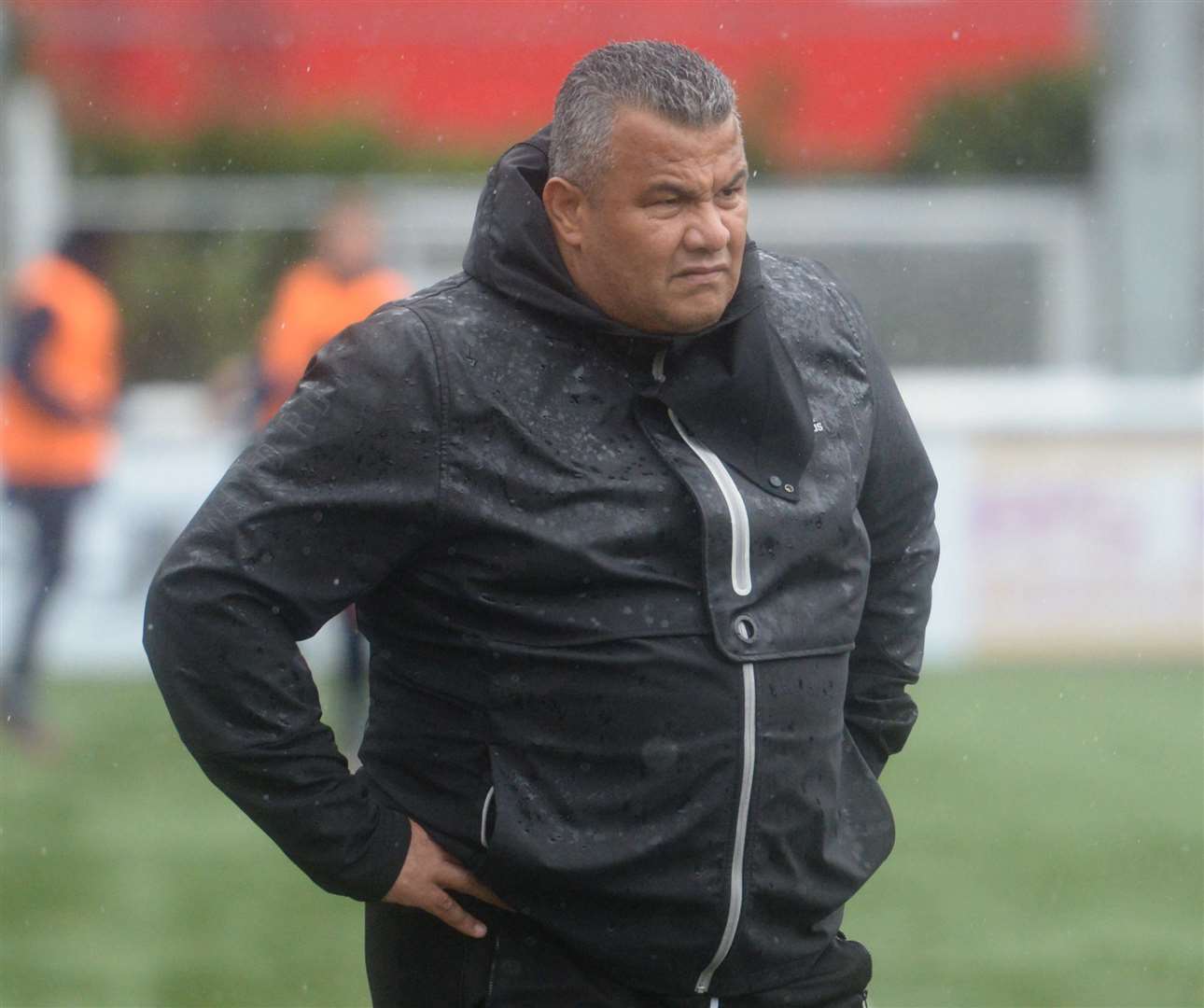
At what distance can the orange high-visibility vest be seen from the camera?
21.7 ft

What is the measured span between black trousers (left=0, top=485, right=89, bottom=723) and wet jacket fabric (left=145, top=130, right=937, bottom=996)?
5.17 m

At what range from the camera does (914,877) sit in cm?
526

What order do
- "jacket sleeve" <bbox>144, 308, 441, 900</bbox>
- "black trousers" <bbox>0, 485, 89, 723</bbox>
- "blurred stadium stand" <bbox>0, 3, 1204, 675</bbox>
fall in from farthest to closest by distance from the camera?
1. "blurred stadium stand" <bbox>0, 3, 1204, 675</bbox>
2. "black trousers" <bbox>0, 485, 89, 723</bbox>
3. "jacket sleeve" <bbox>144, 308, 441, 900</bbox>

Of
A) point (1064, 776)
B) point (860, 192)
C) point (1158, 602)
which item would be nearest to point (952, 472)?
point (1158, 602)

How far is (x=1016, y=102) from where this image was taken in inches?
720

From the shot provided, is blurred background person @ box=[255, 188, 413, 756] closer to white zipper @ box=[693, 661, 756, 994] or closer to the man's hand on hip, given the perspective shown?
the man's hand on hip

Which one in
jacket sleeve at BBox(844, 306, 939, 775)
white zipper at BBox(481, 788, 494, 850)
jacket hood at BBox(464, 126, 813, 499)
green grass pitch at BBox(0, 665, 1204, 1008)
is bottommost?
green grass pitch at BBox(0, 665, 1204, 1008)

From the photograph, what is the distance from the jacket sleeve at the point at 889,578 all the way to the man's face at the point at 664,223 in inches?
13.0

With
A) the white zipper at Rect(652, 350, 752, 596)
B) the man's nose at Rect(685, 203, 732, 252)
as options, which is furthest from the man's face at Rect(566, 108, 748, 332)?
the white zipper at Rect(652, 350, 752, 596)

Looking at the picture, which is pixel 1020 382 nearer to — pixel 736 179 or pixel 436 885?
pixel 736 179

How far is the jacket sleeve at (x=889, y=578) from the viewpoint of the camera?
2.34 metres

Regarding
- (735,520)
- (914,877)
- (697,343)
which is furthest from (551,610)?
(914,877)

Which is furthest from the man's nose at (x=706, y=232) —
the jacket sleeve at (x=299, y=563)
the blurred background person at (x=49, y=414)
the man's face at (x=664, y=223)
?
the blurred background person at (x=49, y=414)

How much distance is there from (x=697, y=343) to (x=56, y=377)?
5660 millimetres
